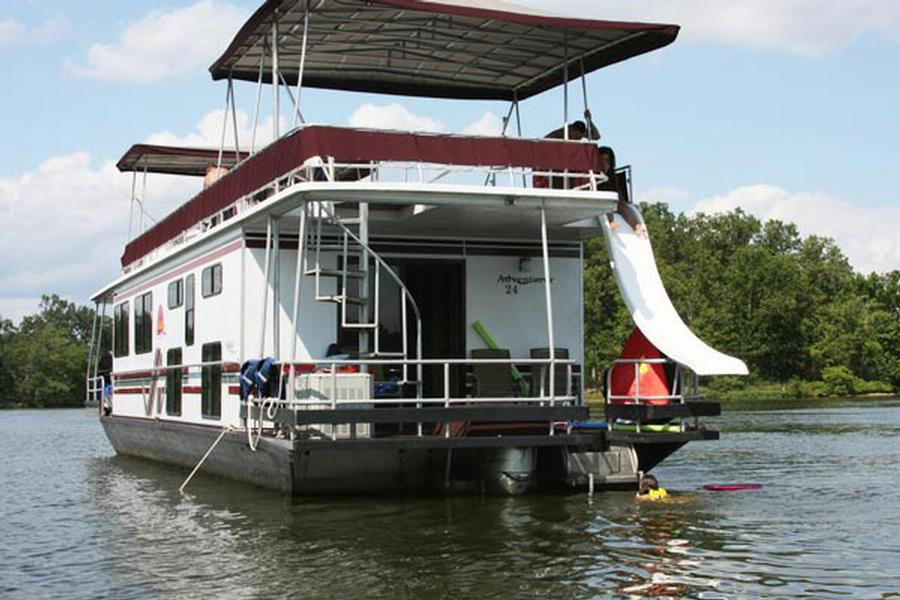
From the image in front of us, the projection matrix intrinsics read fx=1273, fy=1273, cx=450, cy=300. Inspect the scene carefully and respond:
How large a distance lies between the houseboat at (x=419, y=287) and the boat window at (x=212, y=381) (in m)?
0.06

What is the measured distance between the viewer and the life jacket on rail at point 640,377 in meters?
16.8

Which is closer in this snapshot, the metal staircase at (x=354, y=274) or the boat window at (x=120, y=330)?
the metal staircase at (x=354, y=274)

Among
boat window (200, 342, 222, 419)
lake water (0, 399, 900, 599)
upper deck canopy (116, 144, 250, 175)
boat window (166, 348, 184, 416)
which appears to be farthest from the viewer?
upper deck canopy (116, 144, 250, 175)


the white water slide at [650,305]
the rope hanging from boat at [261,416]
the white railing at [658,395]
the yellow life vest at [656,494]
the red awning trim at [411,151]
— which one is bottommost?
the yellow life vest at [656,494]

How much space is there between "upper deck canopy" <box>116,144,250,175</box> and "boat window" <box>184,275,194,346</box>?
5.56 m

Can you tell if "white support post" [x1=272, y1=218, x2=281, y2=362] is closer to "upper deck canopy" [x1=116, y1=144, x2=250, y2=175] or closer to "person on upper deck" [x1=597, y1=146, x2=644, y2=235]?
"person on upper deck" [x1=597, y1=146, x2=644, y2=235]

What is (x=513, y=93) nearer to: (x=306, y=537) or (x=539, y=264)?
(x=539, y=264)

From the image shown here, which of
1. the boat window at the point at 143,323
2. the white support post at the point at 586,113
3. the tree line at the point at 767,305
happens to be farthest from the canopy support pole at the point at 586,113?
the tree line at the point at 767,305

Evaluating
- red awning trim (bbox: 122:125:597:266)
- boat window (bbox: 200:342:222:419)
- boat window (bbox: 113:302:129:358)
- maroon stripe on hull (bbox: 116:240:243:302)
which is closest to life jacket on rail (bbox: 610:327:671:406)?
red awning trim (bbox: 122:125:597:266)

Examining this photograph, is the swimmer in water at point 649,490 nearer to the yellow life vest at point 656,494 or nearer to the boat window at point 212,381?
the yellow life vest at point 656,494

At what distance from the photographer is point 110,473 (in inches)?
926

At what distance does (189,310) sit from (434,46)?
19.3 feet

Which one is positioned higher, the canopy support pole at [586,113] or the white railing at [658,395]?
the canopy support pole at [586,113]

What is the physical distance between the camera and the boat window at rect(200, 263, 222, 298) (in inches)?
747
